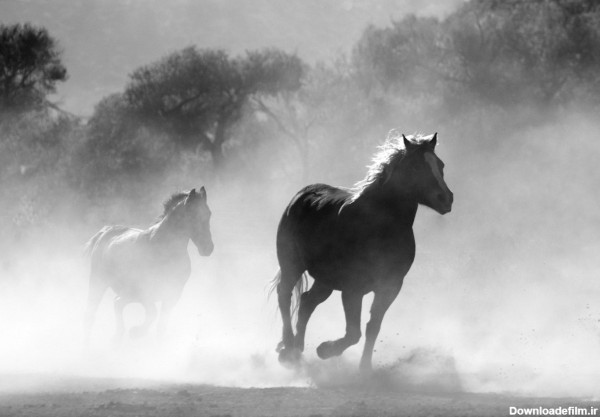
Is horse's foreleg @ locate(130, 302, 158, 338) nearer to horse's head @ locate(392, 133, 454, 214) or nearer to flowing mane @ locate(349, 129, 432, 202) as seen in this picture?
flowing mane @ locate(349, 129, 432, 202)

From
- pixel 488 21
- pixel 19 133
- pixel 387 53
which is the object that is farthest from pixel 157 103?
pixel 488 21

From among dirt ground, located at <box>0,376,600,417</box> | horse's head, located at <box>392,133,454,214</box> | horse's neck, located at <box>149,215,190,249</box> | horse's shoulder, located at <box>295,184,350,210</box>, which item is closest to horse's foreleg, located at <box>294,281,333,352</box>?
horse's shoulder, located at <box>295,184,350,210</box>

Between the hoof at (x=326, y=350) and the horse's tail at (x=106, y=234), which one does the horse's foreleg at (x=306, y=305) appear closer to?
the hoof at (x=326, y=350)

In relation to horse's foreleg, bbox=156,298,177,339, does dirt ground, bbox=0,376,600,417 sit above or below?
below

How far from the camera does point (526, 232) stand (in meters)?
36.6

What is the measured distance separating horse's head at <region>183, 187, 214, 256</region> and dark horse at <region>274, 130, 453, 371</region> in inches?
122

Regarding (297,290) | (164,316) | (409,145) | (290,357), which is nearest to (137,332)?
(164,316)

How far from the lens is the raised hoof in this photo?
1406 centimetres

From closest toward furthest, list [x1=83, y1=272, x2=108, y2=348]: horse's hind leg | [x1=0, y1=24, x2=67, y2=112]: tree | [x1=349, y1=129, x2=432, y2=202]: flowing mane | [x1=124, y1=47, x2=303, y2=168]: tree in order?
1. [x1=349, y1=129, x2=432, y2=202]: flowing mane
2. [x1=83, y1=272, x2=108, y2=348]: horse's hind leg
3. [x1=0, y1=24, x2=67, y2=112]: tree
4. [x1=124, y1=47, x2=303, y2=168]: tree

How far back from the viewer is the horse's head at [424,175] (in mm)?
13023

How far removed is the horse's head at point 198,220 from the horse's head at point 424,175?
4.25 metres

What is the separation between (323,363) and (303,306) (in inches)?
30.0

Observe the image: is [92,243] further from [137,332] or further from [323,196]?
[323,196]

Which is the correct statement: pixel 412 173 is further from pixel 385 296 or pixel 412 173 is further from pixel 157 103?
pixel 157 103
